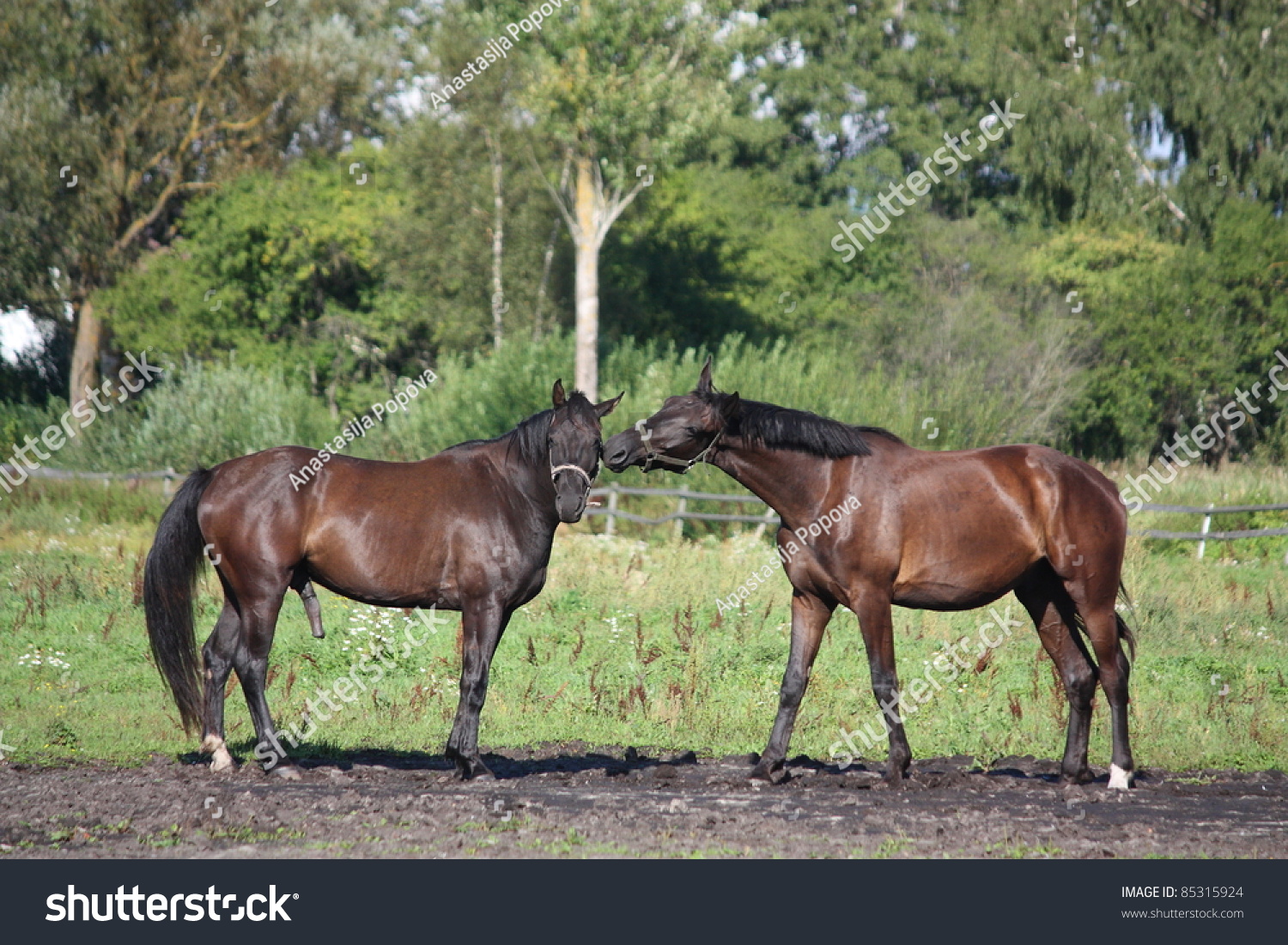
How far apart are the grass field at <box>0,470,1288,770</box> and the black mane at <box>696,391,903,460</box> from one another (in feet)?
8.20

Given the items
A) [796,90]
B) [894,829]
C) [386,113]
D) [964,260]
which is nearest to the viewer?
[894,829]

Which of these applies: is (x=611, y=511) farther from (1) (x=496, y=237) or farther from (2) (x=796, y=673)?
(1) (x=496, y=237)

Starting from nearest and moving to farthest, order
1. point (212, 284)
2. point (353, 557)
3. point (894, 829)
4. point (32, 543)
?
1. point (894, 829)
2. point (353, 557)
3. point (32, 543)
4. point (212, 284)

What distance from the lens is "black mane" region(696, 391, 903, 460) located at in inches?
308

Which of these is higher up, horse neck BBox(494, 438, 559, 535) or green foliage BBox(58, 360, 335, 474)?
green foliage BBox(58, 360, 335, 474)

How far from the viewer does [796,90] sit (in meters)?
43.0

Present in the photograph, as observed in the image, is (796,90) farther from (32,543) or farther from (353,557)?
(353,557)

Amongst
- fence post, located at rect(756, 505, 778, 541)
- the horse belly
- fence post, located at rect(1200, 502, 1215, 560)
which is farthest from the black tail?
fence post, located at rect(1200, 502, 1215, 560)

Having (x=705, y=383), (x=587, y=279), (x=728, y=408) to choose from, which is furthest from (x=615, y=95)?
(x=728, y=408)

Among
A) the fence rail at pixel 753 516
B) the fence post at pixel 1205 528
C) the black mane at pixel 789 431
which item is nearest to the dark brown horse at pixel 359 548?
the black mane at pixel 789 431

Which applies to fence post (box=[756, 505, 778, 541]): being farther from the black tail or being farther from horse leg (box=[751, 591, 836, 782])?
the black tail

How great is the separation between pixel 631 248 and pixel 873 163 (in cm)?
882

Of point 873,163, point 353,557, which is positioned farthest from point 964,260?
point 353,557

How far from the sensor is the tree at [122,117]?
99.3ft
